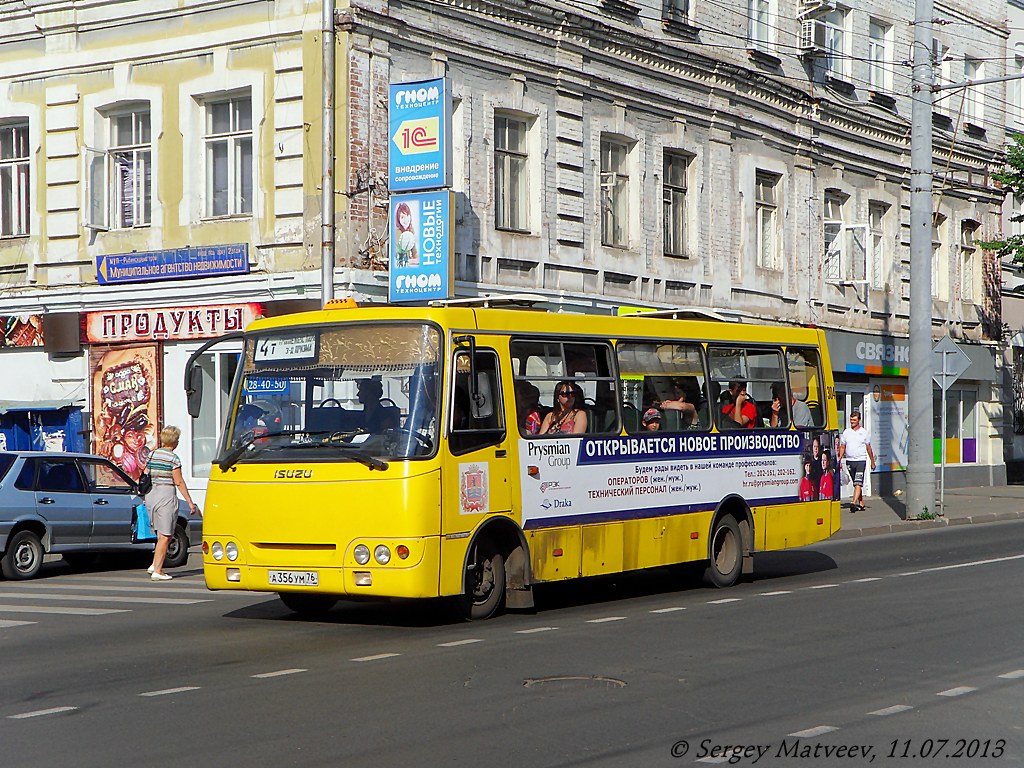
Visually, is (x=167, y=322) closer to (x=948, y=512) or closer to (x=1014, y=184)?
(x=948, y=512)

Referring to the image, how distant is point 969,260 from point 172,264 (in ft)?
73.6

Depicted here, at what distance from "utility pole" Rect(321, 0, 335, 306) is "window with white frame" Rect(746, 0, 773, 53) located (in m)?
11.1

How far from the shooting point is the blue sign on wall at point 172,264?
74.4ft

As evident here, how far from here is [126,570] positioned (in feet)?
62.9

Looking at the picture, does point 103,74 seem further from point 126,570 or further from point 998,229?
point 998,229

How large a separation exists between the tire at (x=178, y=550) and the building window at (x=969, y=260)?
2428 cm

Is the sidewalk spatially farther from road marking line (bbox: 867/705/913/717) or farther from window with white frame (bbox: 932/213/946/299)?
road marking line (bbox: 867/705/913/717)

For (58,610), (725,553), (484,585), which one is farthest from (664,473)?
(58,610)

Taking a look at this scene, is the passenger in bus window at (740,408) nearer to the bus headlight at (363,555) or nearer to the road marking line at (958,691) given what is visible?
the bus headlight at (363,555)

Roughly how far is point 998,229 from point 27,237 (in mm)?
25002

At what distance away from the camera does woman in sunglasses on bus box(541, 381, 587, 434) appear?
1348cm

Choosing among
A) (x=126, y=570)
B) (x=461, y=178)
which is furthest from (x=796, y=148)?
(x=126, y=570)

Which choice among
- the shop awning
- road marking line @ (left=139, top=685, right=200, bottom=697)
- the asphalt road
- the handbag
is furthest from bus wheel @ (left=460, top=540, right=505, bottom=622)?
the shop awning

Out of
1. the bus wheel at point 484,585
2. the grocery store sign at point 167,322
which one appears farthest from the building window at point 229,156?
the bus wheel at point 484,585
